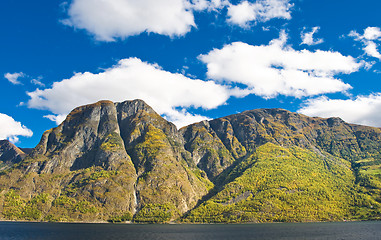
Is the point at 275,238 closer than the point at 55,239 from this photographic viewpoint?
No

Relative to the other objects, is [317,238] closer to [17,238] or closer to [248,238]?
[248,238]

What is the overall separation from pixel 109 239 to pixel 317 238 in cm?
9919

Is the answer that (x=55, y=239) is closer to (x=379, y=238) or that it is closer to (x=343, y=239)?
(x=343, y=239)

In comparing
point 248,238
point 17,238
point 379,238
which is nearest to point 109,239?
point 17,238

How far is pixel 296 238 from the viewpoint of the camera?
468 ft

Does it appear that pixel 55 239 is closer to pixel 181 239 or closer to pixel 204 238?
pixel 181 239

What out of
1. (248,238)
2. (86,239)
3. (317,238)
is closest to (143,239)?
(86,239)

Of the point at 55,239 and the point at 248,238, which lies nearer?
the point at 55,239

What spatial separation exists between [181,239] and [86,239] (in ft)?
146

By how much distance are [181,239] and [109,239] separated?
113 ft

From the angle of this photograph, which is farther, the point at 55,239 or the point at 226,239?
the point at 226,239

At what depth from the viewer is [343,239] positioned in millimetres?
136625

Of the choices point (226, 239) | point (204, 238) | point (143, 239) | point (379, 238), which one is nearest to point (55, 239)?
point (143, 239)

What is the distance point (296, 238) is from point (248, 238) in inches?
915
